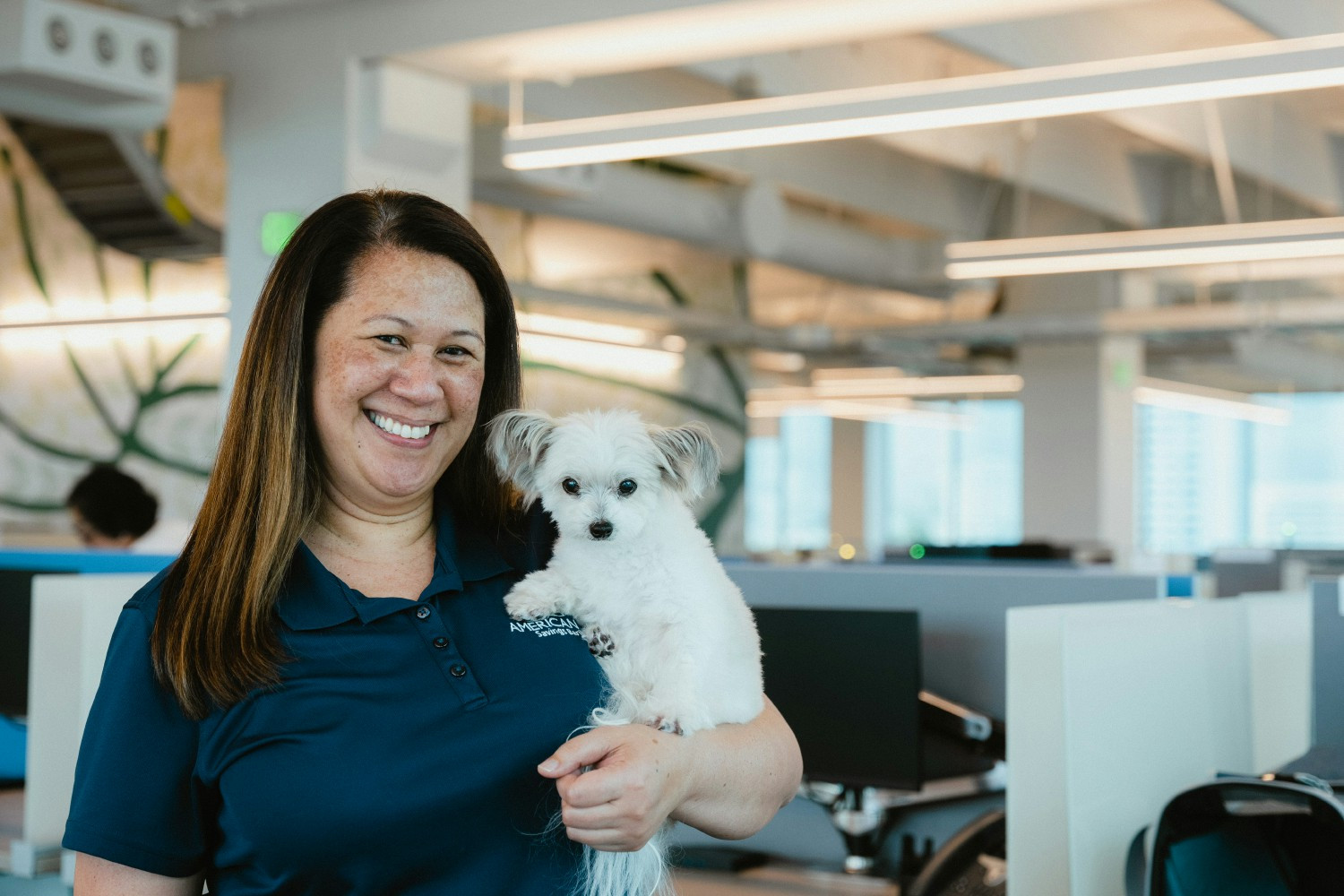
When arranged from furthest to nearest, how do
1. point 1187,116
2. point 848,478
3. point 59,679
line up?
1. point 848,478
2. point 1187,116
3. point 59,679

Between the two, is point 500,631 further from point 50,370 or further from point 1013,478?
point 1013,478

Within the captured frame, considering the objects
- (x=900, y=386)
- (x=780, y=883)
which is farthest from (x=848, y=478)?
(x=780, y=883)

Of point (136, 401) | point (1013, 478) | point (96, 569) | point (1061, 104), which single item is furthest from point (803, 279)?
point (96, 569)

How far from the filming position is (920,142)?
895cm

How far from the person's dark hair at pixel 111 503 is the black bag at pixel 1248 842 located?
15.7ft

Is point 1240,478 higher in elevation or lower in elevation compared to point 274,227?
lower

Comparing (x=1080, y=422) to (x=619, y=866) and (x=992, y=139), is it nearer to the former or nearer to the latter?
(x=992, y=139)

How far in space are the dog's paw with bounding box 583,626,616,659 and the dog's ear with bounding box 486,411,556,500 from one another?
0.76 feet

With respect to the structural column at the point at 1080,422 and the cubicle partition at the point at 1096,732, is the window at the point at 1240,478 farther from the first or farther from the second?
the cubicle partition at the point at 1096,732

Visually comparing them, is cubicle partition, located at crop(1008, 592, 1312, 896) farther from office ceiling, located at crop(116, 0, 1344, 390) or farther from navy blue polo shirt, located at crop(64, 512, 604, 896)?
office ceiling, located at crop(116, 0, 1344, 390)

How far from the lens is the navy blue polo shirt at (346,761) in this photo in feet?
4.33

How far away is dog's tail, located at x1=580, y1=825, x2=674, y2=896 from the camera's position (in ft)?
4.75

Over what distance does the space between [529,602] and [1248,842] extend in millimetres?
1281

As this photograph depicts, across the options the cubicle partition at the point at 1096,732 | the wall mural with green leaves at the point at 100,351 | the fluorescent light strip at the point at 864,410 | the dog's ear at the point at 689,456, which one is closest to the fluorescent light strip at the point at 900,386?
the fluorescent light strip at the point at 864,410
